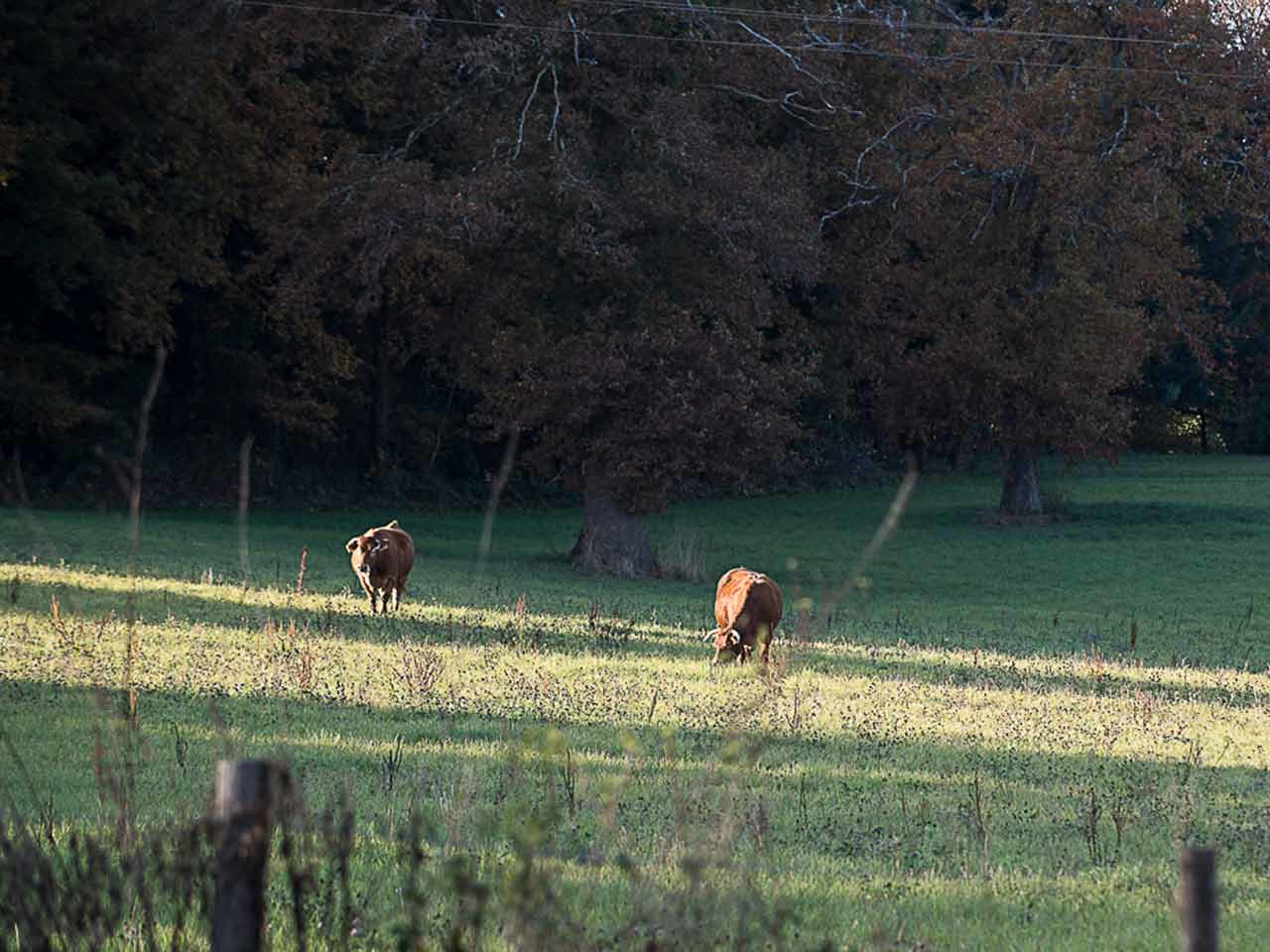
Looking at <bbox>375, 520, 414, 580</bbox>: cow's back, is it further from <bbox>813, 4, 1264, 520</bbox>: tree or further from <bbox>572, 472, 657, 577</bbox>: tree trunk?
<bbox>813, 4, 1264, 520</bbox>: tree

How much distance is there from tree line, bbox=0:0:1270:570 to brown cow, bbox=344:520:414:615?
593cm

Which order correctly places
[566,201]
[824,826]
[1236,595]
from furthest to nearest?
[1236,595] → [566,201] → [824,826]

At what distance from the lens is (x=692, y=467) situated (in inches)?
1254

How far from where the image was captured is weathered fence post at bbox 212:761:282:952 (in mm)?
4035

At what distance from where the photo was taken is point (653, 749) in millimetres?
12180

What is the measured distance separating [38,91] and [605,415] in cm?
1353

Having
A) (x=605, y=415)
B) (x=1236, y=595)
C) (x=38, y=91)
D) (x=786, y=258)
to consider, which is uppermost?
(x=38, y=91)

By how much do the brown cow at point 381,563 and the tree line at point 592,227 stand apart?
5.93 meters

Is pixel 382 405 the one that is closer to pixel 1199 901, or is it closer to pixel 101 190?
pixel 101 190

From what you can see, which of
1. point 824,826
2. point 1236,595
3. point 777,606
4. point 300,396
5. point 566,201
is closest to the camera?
point 824,826

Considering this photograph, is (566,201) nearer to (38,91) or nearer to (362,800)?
(38,91)

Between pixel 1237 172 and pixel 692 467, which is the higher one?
pixel 1237 172

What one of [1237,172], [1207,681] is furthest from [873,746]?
[1237,172]

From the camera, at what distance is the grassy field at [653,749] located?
737cm
